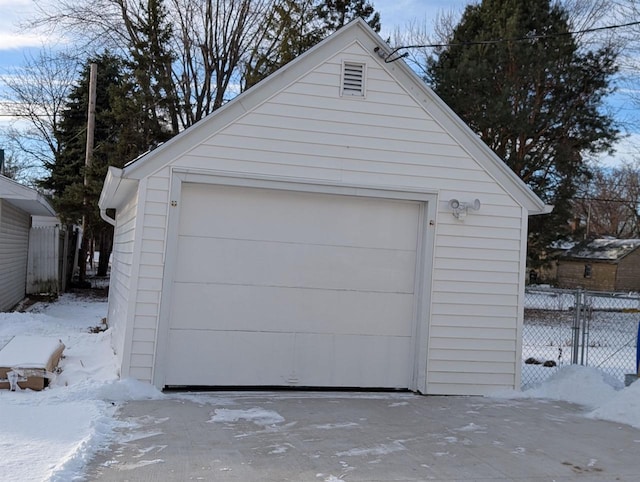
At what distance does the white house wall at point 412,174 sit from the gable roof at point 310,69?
7cm

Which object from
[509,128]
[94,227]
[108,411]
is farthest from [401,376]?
[94,227]

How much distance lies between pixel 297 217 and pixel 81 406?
3.19 meters

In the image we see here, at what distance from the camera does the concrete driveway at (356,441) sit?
4.66 metres

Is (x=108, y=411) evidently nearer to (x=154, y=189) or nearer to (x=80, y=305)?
(x=154, y=189)

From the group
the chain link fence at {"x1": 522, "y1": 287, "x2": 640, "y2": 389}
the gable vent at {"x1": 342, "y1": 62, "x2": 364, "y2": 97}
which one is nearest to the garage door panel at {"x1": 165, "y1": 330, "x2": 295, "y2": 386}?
the gable vent at {"x1": 342, "y1": 62, "x2": 364, "y2": 97}

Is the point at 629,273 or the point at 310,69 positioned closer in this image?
the point at 310,69

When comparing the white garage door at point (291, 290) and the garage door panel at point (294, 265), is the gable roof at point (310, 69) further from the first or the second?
the garage door panel at point (294, 265)

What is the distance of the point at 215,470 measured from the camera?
15.0ft

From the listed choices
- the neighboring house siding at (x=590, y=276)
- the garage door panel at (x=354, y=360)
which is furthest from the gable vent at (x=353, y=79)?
the neighboring house siding at (x=590, y=276)

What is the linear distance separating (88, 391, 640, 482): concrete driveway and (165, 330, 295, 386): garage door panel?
27cm

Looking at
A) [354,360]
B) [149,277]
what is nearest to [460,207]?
[354,360]

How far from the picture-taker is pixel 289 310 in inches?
300

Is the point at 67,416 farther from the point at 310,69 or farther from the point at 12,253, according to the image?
the point at 12,253

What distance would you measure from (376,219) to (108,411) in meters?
3.81
